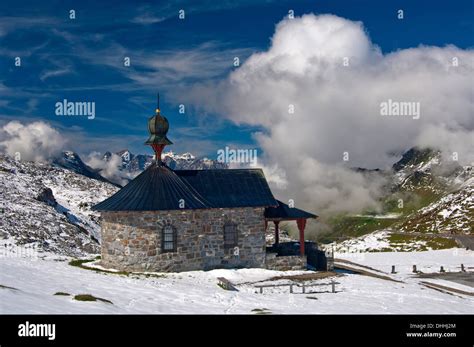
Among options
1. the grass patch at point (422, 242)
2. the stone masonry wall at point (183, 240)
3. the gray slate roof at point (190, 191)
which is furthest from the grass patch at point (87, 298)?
the grass patch at point (422, 242)

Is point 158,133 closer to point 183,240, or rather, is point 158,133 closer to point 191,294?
point 183,240

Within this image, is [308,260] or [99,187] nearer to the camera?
[308,260]

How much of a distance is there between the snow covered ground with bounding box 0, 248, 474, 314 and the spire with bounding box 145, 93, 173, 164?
33.0ft

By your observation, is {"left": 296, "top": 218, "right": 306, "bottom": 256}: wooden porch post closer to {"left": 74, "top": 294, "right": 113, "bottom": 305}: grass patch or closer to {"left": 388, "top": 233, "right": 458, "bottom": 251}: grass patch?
{"left": 74, "top": 294, "right": 113, "bottom": 305}: grass patch

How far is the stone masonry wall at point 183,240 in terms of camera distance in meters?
33.9

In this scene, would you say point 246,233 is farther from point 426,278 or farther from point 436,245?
point 436,245

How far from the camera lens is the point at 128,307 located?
863 inches

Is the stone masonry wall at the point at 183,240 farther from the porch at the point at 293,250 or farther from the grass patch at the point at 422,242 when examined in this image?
the grass patch at the point at 422,242

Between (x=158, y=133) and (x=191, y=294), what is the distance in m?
15.0

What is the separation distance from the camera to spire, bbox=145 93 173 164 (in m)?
37.6

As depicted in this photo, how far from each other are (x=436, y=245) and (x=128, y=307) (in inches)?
2765

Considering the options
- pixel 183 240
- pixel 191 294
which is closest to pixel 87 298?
pixel 191 294
